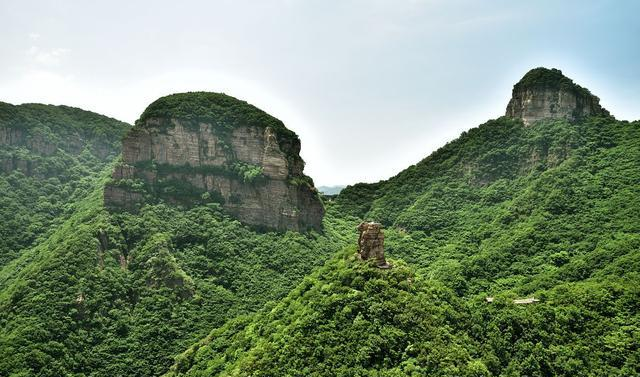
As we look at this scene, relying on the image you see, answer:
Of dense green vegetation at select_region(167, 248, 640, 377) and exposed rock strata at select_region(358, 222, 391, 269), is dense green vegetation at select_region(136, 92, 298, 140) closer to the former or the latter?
dense green vegetation at select_region(167, 248, 640, 377)

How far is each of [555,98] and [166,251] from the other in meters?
64.5

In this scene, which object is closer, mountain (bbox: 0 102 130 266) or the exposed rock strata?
the exposed rock strata

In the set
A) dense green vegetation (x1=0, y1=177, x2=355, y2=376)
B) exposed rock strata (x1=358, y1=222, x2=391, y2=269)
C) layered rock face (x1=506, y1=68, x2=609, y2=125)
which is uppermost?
layered rock face (x1=506, y1=68, x2=609, y2=125)

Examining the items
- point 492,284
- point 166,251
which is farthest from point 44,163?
point 492,284

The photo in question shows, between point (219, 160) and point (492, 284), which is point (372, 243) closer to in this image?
point (492, 284)

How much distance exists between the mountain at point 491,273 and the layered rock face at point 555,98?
22cm

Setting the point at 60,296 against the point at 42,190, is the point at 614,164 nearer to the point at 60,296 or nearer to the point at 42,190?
the point at 60,296

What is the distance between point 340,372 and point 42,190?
77.3 meters

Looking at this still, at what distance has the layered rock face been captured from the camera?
99.9 metres

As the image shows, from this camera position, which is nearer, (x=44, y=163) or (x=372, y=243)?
(x=372, y=243)

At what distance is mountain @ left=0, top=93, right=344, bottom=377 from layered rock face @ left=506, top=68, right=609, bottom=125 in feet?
Result: 121

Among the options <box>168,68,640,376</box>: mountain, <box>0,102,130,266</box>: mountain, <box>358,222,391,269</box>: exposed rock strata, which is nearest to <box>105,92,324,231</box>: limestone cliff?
<box>0,102,130,266</box>: mountain

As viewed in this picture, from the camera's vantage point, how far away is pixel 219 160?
91.7 meters

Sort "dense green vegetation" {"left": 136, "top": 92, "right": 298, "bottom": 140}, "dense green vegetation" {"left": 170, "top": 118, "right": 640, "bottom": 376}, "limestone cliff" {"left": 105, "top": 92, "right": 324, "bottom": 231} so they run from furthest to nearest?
"dense green vegetation" {"left": 136, "top": 92, "right": 298, "bottom": 140}, "limestone cliff" {"left": 105, "top": 92, "right": 324, "bottom": 231}, "dense green vegetation" {"left": 170, "top": 118, "right": 640, "bottom": 376}
